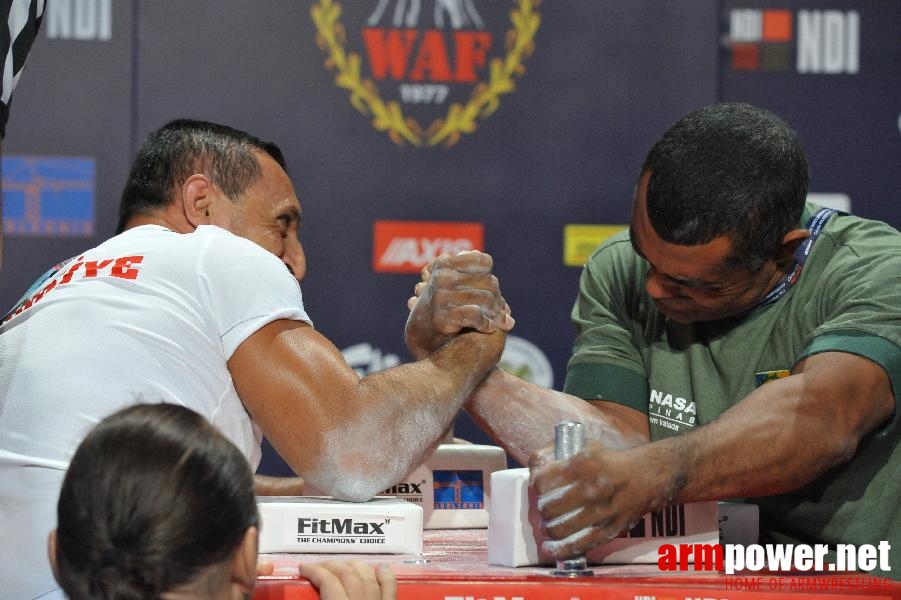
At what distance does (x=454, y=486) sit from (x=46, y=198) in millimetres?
1733

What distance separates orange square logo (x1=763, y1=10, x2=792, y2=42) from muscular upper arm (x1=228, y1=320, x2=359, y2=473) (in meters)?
2.16

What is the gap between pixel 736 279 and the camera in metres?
1.60

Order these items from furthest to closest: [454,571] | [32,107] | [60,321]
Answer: [32,107], [60,321], [454,571]

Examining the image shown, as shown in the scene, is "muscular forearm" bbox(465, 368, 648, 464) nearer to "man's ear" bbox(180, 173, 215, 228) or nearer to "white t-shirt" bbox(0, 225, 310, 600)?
"white t-shirt" bbox(0, 225, 310, 600)

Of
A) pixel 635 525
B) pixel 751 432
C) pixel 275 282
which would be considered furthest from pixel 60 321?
pixel 751 432

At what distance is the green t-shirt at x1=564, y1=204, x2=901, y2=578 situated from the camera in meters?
1.50

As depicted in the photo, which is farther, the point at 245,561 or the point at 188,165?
the point at 188,165

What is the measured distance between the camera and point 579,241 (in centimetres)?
306

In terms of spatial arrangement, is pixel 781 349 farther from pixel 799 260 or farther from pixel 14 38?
pixel 14 38

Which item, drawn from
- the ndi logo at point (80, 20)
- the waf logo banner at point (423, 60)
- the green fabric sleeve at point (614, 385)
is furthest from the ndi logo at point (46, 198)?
the green fabric sleeve at point (614, 385)

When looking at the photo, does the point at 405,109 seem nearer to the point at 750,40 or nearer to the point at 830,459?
the point at 750,40

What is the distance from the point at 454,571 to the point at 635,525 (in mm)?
223

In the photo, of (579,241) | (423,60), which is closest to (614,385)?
(579,241)

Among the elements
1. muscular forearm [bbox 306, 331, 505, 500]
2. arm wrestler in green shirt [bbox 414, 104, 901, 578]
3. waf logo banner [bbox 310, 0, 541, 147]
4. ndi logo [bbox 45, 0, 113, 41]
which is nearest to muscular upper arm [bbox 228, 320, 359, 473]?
muscular forearm [bbox 306, 331, 505, 500]
